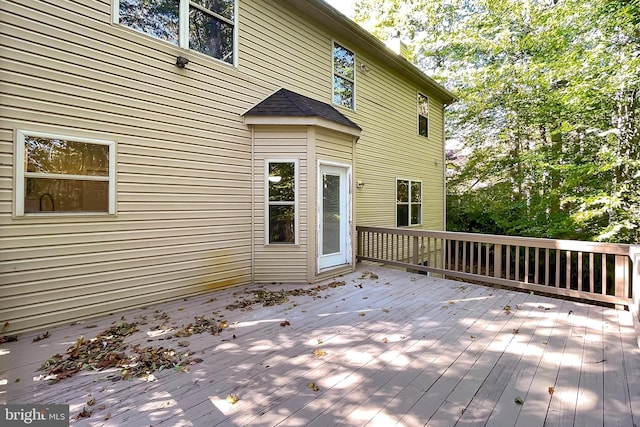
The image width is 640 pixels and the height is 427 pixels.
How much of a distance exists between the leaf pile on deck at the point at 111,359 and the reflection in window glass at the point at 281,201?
2798mm

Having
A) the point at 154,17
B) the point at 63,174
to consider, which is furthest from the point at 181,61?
the point at 63,174

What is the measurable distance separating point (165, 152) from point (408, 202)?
7.36 m

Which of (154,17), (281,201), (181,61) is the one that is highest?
(154,17)

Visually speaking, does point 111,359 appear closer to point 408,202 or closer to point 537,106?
point 408,202

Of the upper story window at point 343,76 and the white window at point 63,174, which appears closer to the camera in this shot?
the white window at point 63,174

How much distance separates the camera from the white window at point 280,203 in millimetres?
5383

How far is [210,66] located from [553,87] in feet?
34.7

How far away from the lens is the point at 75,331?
11.0 feet

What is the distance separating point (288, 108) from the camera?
5.35 metres

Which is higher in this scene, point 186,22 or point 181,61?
point 186,22

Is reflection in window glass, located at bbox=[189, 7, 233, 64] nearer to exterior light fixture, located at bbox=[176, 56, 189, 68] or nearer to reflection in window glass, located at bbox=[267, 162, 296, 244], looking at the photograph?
exterior light fixture, located at bbox=[176, 56, 189, 68]

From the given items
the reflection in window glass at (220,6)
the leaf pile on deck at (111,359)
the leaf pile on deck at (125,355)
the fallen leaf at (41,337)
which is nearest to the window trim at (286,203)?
the leaf pile on deck at (125,355)

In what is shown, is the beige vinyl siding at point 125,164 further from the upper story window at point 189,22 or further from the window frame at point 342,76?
the window frame at point 342,76

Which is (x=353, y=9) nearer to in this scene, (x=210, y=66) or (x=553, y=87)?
(x=553, y=87)
